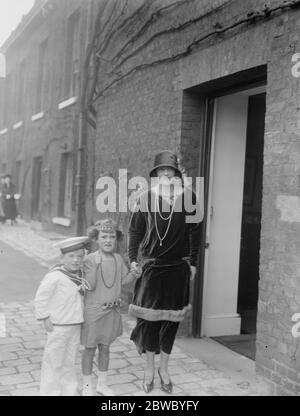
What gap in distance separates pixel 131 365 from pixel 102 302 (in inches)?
48.5

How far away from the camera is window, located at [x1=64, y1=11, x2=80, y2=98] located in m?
12.0

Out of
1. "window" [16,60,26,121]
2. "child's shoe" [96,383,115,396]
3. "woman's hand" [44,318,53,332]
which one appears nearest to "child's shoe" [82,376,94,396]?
"child's shoe" [96,383,115,396]

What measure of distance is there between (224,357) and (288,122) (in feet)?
8.44

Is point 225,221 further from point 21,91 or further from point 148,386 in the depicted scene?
point 21,91

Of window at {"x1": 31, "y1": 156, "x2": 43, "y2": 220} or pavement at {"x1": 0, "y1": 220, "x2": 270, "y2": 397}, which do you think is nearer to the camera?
pavement at {"x1": 0, "y1": 220, "x2": 270, "y2": 397}

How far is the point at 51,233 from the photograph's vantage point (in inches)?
523

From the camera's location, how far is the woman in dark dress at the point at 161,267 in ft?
13.5

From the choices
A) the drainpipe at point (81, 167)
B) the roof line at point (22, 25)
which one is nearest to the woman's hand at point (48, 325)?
the drainpipe at point (81, 167)

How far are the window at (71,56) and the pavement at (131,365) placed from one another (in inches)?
273

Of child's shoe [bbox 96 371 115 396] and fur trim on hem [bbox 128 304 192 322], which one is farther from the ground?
fur trim on hem [bbox 128 304 192 322]

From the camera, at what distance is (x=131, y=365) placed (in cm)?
471

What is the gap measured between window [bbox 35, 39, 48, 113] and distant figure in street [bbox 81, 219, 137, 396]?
11.5 m

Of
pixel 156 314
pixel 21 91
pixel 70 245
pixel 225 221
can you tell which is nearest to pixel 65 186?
pixel 21 91

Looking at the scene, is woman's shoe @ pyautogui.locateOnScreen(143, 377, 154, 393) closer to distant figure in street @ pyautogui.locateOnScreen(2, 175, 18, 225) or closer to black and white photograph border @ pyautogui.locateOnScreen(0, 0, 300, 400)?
black and white photograph border @ pyautogui.locateOnScreen(0, 0, 300, 400)
